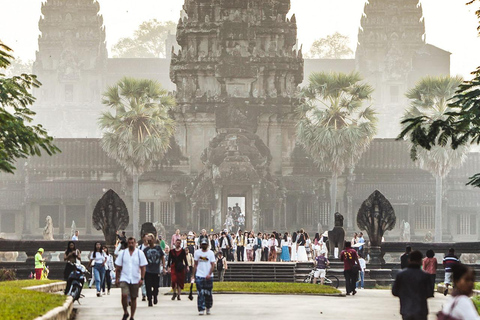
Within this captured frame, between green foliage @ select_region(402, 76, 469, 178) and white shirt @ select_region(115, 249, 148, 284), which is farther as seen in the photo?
green foliage @ select_region(402, 76, 469, 178)

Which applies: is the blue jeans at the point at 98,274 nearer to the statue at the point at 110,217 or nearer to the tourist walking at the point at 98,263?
the tourist walking at the point at 98,263

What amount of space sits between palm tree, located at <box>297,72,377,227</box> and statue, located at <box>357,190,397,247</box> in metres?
20.2

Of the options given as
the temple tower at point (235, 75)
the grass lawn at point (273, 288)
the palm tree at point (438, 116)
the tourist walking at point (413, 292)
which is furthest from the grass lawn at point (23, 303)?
the temple tower at point (235, 75)

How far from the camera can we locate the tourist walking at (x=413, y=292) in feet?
51.4

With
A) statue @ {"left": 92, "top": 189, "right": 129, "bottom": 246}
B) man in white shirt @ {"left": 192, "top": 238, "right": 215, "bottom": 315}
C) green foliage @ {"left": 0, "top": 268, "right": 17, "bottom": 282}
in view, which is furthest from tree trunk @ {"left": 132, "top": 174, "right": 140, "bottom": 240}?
man in white shirt @ {"left": 192, "top": 238, "right": 215, "bottom": 315}

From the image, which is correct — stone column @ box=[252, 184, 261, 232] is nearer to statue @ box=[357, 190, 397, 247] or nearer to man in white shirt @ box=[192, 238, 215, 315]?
statue @ box=[357, 190, 397, 247]

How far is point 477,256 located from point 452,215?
11993mm

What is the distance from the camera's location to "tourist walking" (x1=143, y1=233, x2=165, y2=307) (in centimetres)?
2502

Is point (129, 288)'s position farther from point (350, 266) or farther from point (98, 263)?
point (350, 266)

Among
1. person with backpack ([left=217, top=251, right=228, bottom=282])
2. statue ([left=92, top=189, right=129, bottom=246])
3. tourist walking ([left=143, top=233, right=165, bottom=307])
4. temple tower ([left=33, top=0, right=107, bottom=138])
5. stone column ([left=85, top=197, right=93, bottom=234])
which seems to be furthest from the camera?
temple tower ([left=33, top=0, right=107, bottom=138])

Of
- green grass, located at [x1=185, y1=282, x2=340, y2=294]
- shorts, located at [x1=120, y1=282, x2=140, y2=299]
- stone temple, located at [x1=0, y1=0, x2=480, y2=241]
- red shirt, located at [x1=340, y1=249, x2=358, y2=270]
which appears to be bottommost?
green grass, located at [x1=185, y1=282, x2=340, y2=294]

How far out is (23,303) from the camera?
819 inches

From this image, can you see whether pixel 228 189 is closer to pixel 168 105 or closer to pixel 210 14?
pixel 168 105

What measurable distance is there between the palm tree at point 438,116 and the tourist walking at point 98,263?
34893mm
